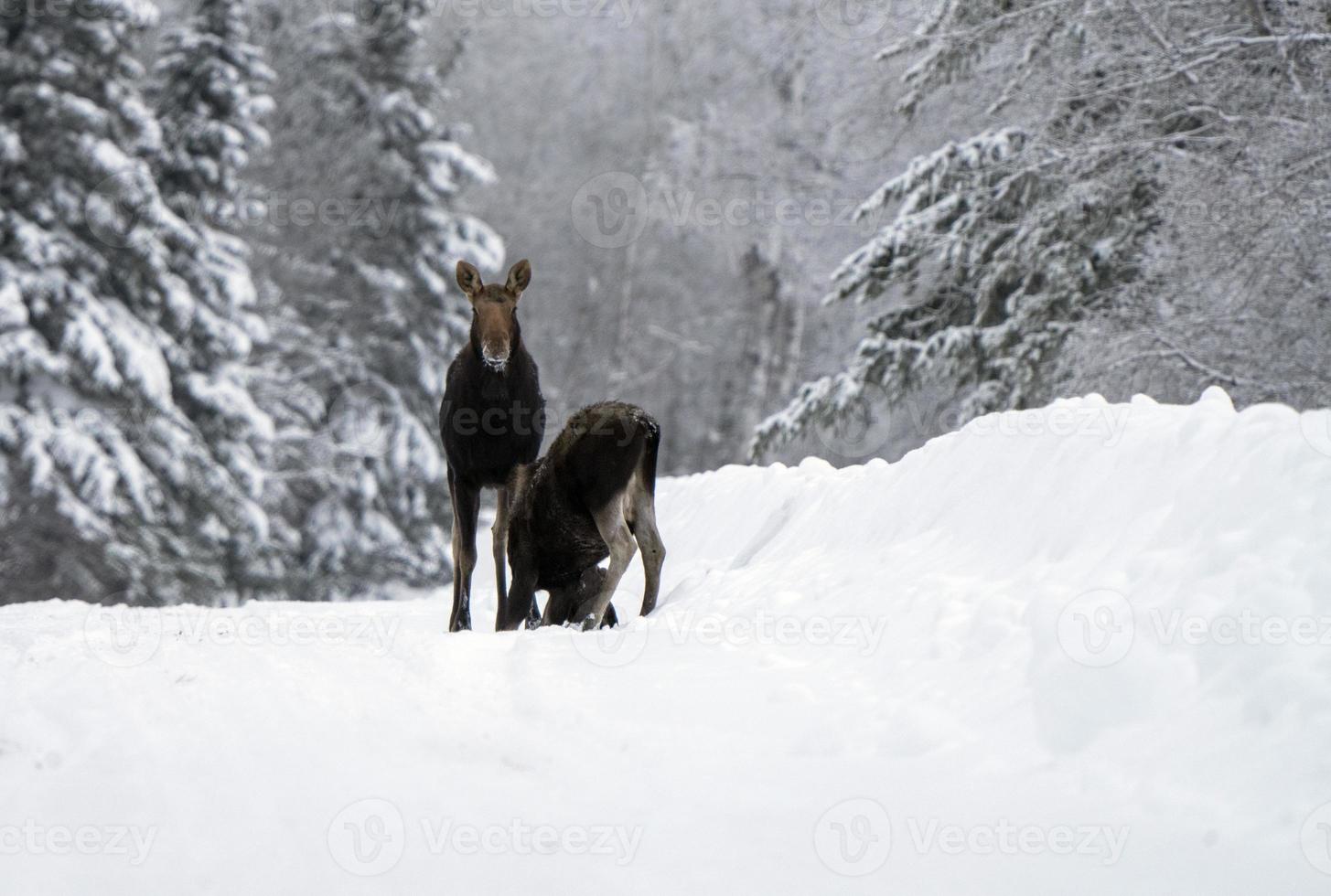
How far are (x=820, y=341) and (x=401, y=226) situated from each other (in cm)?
1134

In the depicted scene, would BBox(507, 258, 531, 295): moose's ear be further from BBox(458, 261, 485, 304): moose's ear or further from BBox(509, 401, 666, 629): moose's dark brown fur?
BBox(509, 401, 666, 629): moose's dark brown fur

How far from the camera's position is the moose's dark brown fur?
7445mm

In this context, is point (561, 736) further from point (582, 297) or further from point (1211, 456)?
point (582, 297)

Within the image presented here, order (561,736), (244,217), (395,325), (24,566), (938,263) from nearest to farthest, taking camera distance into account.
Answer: (561,736) → (938,263) → (24,566) → (244,217) → (395,325)

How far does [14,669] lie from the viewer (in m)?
4.76

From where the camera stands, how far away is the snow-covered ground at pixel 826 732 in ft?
12.3

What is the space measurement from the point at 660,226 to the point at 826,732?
35.1m

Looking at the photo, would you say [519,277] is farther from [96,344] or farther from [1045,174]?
[96,344]

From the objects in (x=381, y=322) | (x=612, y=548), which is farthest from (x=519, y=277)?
(x=381, y=322)

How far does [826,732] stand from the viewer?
14.5 feet

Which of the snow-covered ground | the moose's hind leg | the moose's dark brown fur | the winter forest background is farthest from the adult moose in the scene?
the winter forest background

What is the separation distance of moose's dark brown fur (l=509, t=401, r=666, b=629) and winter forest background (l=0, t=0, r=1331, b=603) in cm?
615

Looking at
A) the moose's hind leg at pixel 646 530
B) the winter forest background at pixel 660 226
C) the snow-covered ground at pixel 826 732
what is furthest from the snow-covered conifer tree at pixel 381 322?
the snow-covered ground at pixel 826 732

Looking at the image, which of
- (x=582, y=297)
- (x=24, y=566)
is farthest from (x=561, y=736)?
(x=582, y=297)
